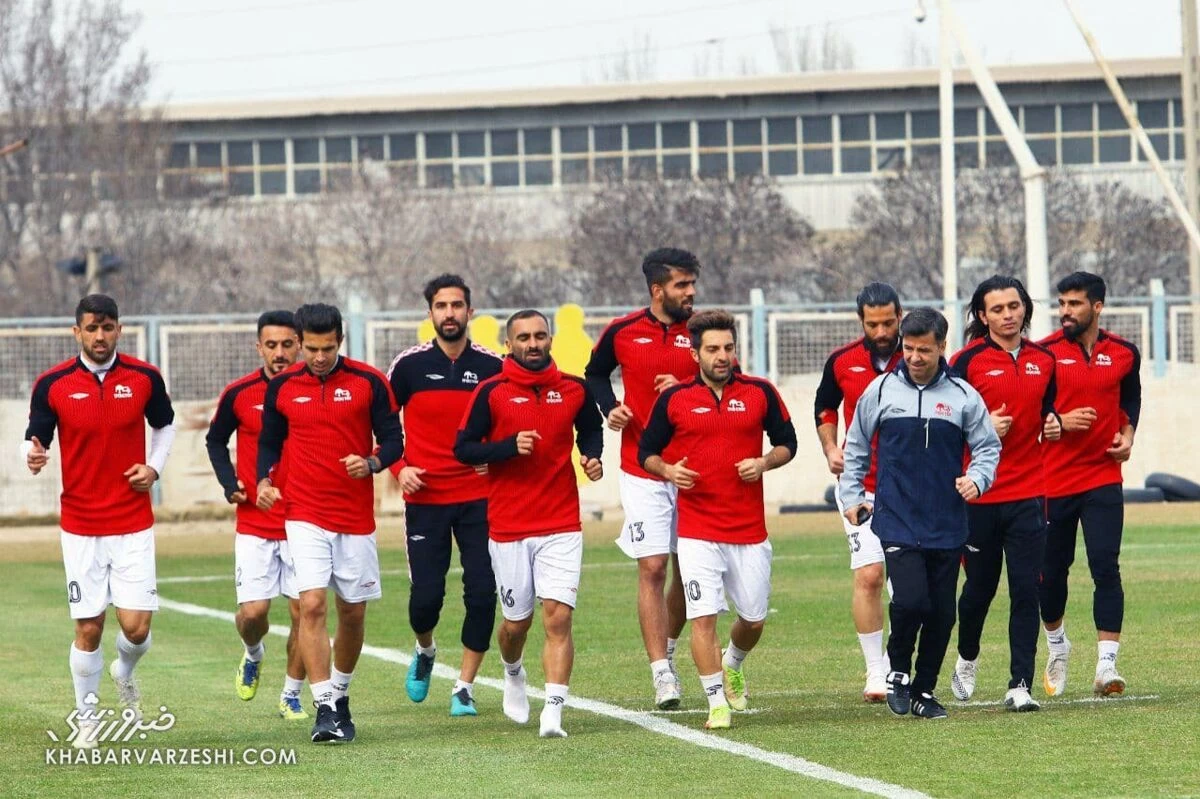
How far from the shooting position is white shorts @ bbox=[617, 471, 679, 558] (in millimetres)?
12047

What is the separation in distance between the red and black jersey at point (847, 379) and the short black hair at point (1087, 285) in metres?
0.94

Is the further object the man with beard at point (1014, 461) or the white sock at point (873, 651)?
the white sock at point (873, 651)

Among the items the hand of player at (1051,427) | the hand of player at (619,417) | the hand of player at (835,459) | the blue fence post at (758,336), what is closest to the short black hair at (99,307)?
the hand of player at (619,417)

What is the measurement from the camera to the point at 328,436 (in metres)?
11.0

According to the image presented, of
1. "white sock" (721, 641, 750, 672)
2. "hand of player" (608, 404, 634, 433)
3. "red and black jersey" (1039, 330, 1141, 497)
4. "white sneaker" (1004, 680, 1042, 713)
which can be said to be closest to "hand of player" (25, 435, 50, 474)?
"hand of player" (608, 404, 634, 433)

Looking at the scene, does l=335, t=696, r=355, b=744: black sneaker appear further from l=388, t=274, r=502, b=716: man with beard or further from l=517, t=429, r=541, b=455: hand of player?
l=517, t=429, r=541, b=455: hand of player

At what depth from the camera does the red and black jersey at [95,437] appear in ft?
36.5

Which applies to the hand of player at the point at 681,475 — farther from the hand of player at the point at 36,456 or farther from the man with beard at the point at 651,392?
the hand of player at the point at 36,456

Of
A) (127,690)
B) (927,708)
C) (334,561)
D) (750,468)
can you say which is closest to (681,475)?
(750,468)

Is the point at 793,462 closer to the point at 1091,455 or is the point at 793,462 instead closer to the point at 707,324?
the point at 1091,455

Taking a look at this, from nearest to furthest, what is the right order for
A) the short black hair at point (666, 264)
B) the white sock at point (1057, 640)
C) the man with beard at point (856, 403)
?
the man with beard at point (856, 403) < the white sock at point (1057, 640) < the short black hair at point (666, 264)

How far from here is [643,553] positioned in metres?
12.0

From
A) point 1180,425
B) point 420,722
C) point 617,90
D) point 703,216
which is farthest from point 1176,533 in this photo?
point 617,90

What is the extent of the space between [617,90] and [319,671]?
175 ft
